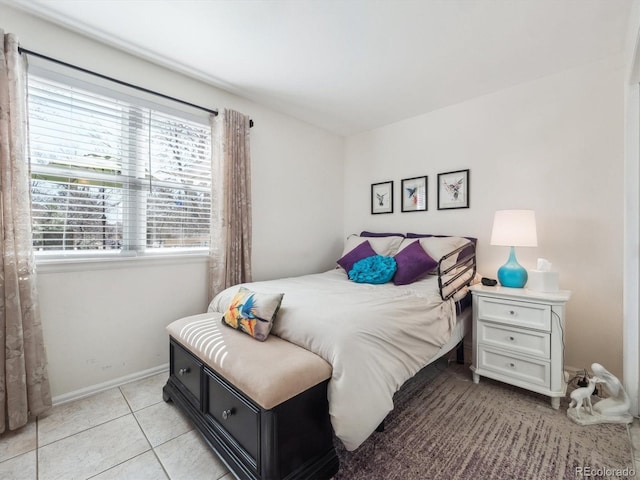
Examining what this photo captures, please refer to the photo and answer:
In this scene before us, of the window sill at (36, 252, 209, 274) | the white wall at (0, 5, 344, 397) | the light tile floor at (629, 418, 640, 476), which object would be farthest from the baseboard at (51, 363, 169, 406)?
the light tile floor at (629, 418, 640, 476)

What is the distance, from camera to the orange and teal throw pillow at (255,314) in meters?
1.52

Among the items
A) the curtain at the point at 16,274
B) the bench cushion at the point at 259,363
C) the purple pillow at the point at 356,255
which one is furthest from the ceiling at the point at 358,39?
the bench cushion at the point at 259,363

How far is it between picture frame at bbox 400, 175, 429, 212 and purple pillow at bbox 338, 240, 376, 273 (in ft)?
2.25

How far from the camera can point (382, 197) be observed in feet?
11.4

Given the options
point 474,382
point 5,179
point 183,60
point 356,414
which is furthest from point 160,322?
point 474,382

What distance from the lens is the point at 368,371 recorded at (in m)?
1.31

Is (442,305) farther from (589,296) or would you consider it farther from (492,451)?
(589,296)

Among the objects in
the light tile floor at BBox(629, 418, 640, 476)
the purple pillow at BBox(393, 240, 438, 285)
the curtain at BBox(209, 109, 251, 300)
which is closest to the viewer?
the light tile floor at BBox(629, 418, 640, 476)

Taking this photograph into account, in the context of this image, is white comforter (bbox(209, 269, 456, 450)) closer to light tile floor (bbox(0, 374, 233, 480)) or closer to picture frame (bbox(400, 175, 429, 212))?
light tile floor (bbox(0, 374, 233, 480))

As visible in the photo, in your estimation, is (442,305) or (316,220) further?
(316,220)

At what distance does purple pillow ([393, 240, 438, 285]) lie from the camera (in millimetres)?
2381

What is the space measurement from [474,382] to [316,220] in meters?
2.24

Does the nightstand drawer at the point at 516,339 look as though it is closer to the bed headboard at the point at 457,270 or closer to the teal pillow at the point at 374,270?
the bed headboard at the point at 457,270

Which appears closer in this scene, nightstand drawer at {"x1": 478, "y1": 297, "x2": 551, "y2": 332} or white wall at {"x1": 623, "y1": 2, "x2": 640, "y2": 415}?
white wall at {"x1": 623, "y1": 2, "x2": 640, "y2": 415}
